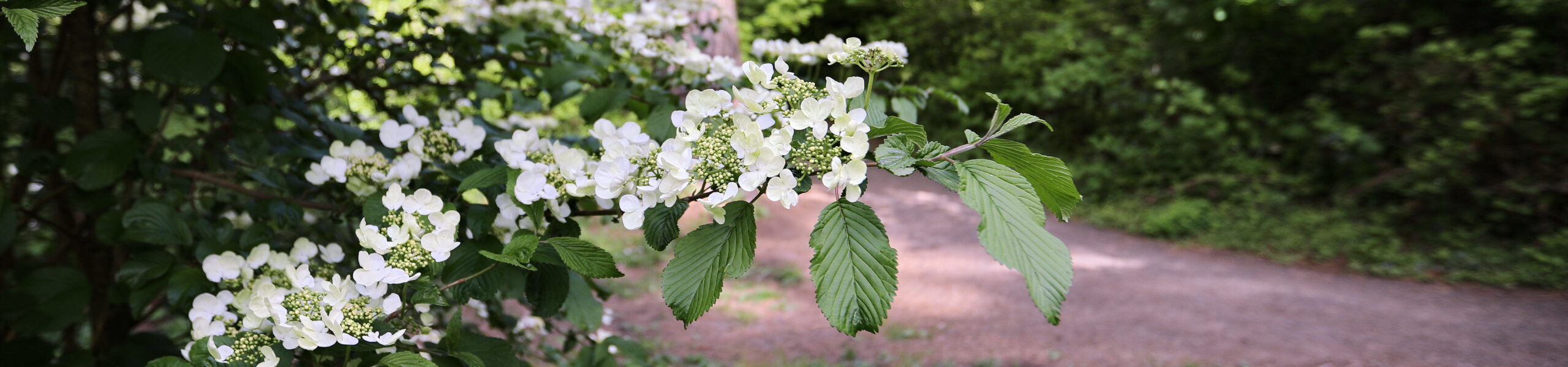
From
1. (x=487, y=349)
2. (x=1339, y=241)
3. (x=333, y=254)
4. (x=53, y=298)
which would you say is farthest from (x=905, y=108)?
(x=1339, y=241)

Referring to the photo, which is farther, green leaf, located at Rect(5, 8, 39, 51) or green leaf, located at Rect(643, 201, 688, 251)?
green leaf, located at Rect(643, 201, 688, 251)

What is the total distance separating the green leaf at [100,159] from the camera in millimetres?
1479

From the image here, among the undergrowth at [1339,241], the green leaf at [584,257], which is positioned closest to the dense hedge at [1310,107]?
the undergrowth at [1339,241]

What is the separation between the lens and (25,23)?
0.70 metres

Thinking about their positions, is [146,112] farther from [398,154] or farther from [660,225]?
[660,225]

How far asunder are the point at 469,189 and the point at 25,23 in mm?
435

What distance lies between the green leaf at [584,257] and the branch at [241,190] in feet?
1.91

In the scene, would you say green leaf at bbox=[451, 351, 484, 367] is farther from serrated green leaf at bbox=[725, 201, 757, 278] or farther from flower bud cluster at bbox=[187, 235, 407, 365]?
serrated green leaf at bbox=[725, 201, 757, 278]

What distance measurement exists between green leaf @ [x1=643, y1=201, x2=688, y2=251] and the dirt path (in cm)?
282

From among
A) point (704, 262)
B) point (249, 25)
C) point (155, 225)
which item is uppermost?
point (704, 262)

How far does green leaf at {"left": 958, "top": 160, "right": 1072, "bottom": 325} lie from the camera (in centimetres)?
68

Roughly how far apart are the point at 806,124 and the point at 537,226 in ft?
1.23

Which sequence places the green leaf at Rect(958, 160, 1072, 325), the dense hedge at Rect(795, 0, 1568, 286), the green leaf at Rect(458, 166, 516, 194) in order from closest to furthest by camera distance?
the green leaf at Rect(958, 160, 1072, 325) → the green leaf at Rect(458, 166, 516, 194) → the dense hedge at Rect(795, 0, 1568, 286)

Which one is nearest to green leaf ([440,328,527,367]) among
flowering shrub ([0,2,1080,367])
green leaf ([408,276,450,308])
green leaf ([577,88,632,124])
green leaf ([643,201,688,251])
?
flowering shrub ([0,2,1080,367])
